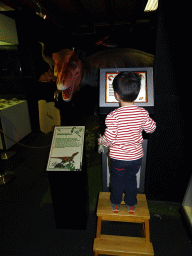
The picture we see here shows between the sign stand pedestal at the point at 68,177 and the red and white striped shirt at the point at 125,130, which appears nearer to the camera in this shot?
the red and white striped shirt at the point at 125,130

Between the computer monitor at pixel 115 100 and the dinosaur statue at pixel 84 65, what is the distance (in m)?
0.54

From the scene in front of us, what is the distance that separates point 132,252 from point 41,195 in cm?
140

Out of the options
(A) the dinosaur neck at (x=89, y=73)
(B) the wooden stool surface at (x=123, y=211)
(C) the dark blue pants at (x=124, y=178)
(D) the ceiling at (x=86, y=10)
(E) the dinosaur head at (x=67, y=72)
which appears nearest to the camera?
(C) the dark blue pants at (x=124, y=178)

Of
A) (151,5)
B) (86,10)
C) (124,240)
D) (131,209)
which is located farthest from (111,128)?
(151,5)

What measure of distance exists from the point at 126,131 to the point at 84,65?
4.56 ft

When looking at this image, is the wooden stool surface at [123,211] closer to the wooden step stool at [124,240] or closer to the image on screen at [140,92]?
the wooden step stool at [124,240]

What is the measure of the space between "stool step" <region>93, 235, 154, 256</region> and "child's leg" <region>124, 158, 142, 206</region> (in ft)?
0.95

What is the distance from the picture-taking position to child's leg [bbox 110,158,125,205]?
1268 millimetres

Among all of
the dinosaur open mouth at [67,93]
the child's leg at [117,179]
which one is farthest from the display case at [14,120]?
the child's leg at [117,179]

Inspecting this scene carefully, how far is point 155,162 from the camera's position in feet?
5.81

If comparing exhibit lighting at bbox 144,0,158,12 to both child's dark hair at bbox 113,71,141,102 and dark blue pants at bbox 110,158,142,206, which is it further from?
dark blue pants at bbox 110,158,142,206

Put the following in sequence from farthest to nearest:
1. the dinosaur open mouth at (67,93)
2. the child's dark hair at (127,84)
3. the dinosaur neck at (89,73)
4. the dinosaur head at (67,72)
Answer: the dinosaur neck at (89,73) < the dinosaur open mouth at (67,93) < the dinosaur head at (67,72) < the child's dark hair at (127,84)

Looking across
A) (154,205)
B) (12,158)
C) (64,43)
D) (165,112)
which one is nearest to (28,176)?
(12,158)

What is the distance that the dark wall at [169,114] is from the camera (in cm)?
138
